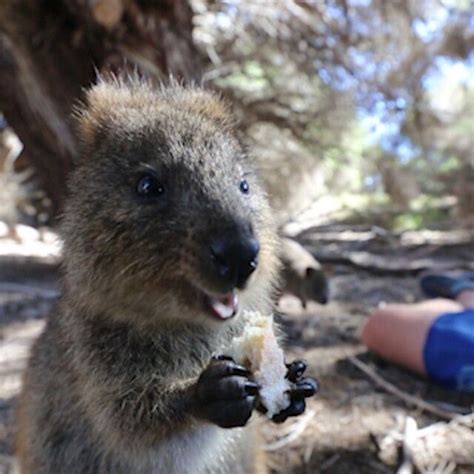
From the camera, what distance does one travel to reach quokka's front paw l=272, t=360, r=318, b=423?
1573mm

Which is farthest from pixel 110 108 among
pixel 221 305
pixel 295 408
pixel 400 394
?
pixel 400 394

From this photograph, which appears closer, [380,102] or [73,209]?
[73,209]

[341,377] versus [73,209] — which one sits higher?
[73,209]

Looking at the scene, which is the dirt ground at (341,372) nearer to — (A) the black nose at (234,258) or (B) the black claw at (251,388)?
(B) the black claw at (251,388)

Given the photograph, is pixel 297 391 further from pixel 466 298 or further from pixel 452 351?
pixel 466 298

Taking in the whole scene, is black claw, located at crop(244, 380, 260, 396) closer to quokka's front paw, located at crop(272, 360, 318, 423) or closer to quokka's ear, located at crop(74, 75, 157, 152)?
quokka's front paw, located at crop(272, 360, 318, 423)

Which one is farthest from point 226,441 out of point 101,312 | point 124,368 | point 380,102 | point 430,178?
point 430,178

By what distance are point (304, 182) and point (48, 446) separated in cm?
480

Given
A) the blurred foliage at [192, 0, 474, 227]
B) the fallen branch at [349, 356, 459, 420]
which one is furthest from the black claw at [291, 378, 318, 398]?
the blurred foliage at [192, 0, 474, 227]

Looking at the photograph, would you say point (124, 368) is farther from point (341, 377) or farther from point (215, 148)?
point (341, 377)

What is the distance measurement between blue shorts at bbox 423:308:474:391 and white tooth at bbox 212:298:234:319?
184cm

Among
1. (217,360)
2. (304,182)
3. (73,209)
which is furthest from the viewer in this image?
(304,182)

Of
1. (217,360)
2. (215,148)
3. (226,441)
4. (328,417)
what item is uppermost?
(215,148)

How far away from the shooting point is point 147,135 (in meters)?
1.90
